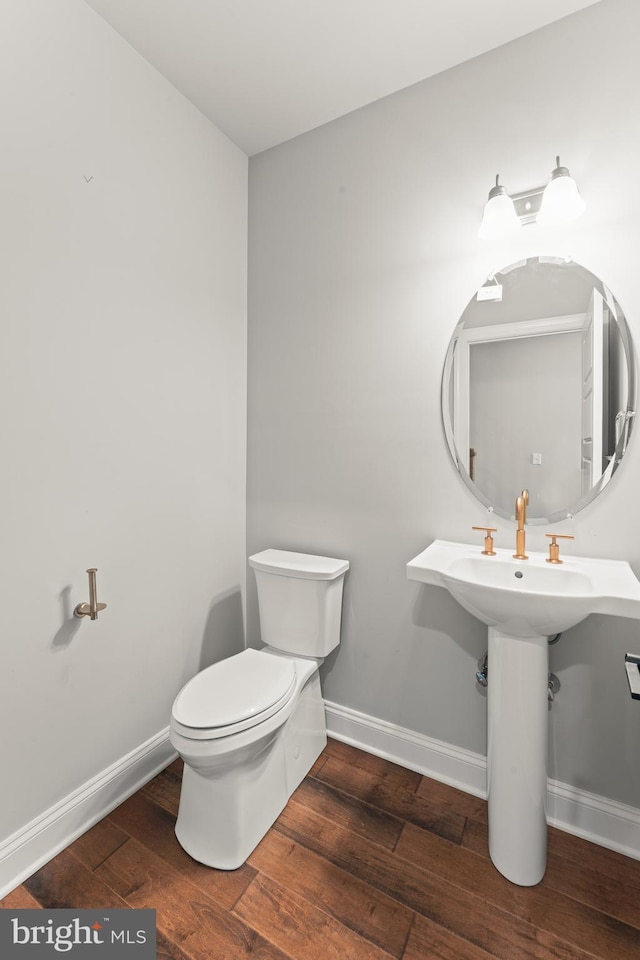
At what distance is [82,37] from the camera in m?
1.40

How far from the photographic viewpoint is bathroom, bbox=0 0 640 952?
52.4 inches

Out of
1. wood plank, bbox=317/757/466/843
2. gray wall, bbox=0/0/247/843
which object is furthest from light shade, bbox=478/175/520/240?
wood plank, bbox=317/757/466/843

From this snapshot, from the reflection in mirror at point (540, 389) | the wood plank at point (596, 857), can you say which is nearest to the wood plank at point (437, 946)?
the wood plank at point (596, 857)

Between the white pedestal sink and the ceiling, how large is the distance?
1763 mm

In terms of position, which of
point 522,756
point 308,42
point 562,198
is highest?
point 308,42

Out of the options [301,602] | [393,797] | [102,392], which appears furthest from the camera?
[301,602]

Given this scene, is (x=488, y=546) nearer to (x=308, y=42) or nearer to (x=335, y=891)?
(x=335, y=891)

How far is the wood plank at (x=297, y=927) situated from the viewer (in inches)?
43.9

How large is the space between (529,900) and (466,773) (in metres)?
0.42

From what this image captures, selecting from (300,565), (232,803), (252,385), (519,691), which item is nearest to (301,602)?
(300,565)

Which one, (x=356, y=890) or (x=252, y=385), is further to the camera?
(x=252, y=385)

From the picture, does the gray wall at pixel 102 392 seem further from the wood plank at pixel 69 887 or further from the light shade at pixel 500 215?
the light shade at pixel 500 215

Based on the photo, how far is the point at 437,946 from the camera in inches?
44.7

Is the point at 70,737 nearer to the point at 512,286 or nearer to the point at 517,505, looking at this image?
the point at 517,505
